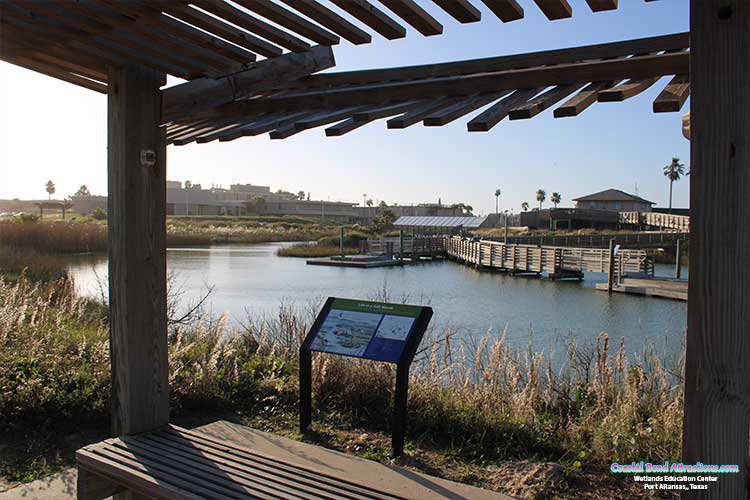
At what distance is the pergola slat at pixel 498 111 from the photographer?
94.2 inches

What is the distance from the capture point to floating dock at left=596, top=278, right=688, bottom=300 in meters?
25.4

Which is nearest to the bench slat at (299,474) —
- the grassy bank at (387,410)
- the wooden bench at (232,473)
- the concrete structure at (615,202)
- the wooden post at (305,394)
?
the wooden bench at (232,473)

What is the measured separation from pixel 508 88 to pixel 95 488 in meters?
2.64

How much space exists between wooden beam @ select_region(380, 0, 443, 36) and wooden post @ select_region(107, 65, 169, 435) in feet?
4.58

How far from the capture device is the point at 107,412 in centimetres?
448

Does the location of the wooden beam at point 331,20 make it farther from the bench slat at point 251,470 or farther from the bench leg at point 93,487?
the bench leg at point 93,487

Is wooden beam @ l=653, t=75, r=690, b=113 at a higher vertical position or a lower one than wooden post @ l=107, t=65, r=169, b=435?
higher

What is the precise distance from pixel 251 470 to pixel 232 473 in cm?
8

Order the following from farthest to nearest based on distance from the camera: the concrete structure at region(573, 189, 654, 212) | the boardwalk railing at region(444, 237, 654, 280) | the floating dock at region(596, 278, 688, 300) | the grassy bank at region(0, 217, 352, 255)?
the concrete structure at region(573, 189, 654, 212) < the boardwalk railing at region(444, 237, 654, 280) < the floating dock at region(596, 278, 688, 300) < the grassy bank at region(0, 217, 352, 255)

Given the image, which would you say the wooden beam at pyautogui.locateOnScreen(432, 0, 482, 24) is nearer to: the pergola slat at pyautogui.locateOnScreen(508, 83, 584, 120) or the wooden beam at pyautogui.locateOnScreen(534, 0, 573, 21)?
the wooden beam at pyautogui.locateOnScreen(534, 0, 573, 21)

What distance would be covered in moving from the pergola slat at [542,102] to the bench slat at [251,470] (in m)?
1.65

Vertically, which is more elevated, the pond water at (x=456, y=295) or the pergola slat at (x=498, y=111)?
the pergola slat at (x=498, y=111)

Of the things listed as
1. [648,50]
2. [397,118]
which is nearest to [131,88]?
[397,118]

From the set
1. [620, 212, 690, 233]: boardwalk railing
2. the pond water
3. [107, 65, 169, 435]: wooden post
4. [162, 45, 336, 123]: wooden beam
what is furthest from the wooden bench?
[620, 212, 690, 233]: boardwalk railing
